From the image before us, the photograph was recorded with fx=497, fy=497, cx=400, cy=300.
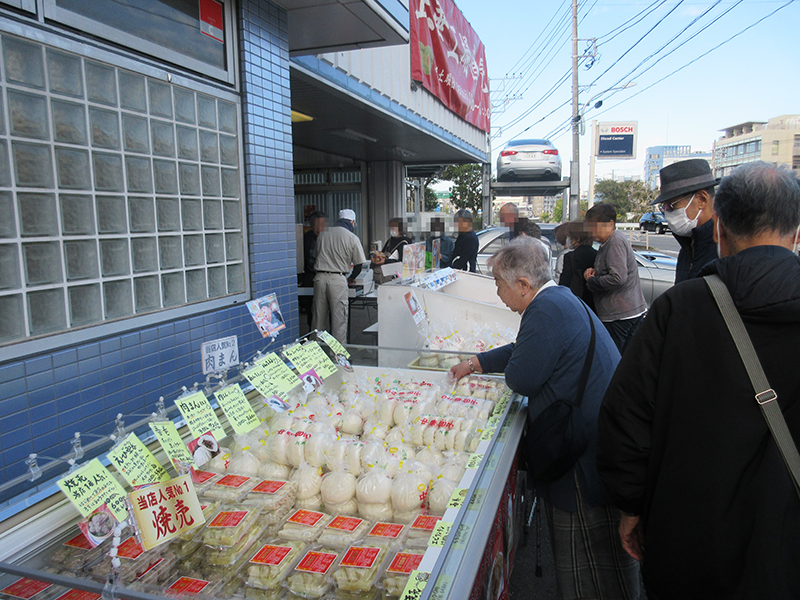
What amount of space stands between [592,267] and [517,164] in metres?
12.0

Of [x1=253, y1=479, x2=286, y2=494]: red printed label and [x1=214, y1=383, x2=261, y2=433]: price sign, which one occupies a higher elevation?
[x1=214, y1=383, x2=261, y2=433]: price sign

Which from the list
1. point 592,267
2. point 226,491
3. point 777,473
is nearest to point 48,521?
point 226,491

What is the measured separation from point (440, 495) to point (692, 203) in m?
2.74

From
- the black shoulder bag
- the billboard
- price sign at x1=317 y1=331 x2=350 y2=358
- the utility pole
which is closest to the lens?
the black shoulder bag

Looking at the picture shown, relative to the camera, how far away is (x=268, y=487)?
1984 millimetres

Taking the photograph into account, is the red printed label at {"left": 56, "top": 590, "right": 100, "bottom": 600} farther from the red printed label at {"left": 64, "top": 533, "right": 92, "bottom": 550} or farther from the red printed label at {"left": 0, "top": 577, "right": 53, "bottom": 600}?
the red printed label at {"left": 64, "top": 533, "right": 92, "bottom": 550}

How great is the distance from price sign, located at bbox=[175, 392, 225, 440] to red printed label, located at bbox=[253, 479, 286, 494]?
0.89 ft

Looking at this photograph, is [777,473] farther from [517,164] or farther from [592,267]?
[517,164]

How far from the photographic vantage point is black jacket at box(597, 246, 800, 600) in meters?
1.37

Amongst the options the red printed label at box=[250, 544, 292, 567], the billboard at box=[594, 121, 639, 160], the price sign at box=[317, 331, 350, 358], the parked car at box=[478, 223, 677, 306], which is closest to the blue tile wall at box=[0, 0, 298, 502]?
the price sign at box=[317, 331, 350, 358]

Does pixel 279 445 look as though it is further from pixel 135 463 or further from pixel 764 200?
pixel 764 200

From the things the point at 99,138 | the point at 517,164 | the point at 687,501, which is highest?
the point at 517,164

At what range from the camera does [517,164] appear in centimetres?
1603

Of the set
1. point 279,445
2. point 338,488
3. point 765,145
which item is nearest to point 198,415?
point 279,445
